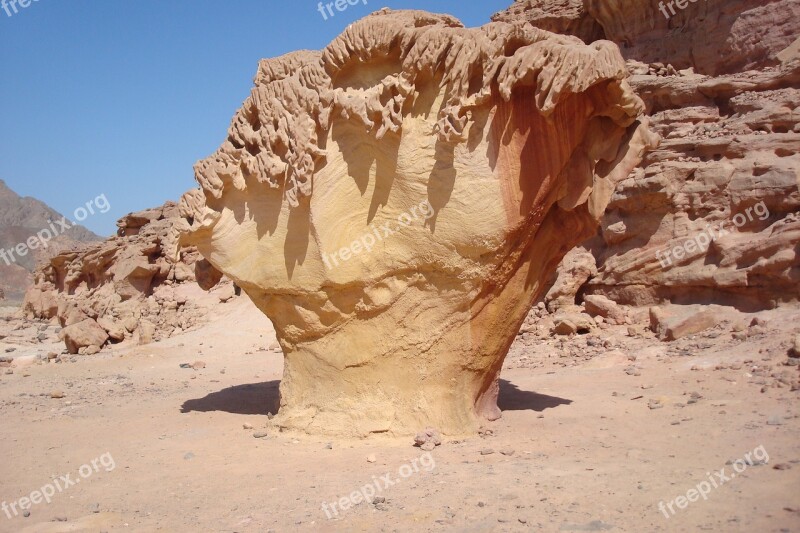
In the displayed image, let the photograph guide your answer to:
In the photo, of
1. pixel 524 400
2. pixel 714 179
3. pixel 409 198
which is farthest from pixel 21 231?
pixel 409 198

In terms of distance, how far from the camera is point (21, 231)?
4594 cm

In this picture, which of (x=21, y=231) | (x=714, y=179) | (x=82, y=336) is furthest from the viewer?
(x=21, y=231)

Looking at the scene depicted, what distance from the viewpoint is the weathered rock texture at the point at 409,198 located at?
476cm

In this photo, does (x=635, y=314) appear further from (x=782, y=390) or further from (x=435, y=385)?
(x=435, y=385)

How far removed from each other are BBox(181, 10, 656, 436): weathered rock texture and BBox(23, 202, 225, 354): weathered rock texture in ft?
23.5

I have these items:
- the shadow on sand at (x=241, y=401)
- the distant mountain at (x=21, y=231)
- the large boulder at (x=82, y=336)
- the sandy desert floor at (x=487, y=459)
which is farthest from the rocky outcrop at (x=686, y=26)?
the distant mountain at (x=21, y=231)

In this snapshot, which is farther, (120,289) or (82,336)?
(120,289)

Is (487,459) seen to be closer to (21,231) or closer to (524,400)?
(524,400)

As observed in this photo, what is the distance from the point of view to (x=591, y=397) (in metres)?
6.40

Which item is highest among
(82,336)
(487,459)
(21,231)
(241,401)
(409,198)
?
(21,231)

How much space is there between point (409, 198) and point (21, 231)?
48.9 metres

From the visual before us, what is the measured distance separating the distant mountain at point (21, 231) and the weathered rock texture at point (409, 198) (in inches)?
1200

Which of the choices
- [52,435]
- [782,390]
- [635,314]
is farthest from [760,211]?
[52,435]

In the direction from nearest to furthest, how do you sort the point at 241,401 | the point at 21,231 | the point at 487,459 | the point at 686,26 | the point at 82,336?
the point at 487,459, the point at 241,401, the point at 82,336, the point at 686,26, the point at 21,231
